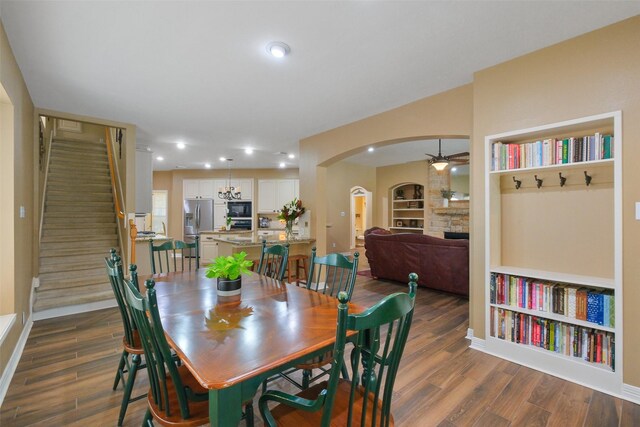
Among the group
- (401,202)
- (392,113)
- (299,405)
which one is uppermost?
(392,113)

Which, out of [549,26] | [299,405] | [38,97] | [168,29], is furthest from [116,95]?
[549,26]

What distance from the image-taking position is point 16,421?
181cm

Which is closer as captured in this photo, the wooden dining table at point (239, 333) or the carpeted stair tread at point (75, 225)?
the wooden dining table at point (239, 333)

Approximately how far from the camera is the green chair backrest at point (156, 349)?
1.10m

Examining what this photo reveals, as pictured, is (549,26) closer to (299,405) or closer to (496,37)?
(496,37)

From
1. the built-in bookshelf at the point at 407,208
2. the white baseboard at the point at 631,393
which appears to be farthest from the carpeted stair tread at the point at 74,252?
the built-in bookshelf at the point at 407,208

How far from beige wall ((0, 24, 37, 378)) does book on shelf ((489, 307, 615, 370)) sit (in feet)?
13.2

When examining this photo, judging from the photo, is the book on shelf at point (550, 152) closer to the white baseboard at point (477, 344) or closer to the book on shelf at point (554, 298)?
the book on shelf at point (554, 298)

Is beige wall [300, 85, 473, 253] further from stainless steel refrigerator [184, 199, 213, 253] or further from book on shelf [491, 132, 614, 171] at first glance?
stainless steel refrigerator [184, 199, 213, 253]

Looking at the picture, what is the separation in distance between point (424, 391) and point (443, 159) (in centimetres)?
517

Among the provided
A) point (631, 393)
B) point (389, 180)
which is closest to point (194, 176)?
point (389, 180)

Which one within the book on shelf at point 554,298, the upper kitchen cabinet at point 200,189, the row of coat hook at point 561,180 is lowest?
the book on shelf at point 554,298

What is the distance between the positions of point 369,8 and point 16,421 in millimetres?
3499

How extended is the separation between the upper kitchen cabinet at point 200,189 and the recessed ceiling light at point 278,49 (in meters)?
7.01
